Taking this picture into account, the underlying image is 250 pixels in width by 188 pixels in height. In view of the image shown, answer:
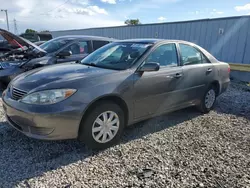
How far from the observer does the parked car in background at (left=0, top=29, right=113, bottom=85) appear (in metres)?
5.62

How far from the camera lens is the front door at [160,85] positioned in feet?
11.3

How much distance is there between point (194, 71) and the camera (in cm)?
427

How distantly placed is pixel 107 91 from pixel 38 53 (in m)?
3.72

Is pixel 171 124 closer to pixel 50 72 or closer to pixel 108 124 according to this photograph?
pixel 108 124

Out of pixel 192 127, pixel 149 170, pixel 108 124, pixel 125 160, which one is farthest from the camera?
pixel 192 127

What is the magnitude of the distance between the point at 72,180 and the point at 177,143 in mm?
1721

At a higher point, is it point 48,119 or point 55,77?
point 55,77

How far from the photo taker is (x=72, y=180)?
2.50 m

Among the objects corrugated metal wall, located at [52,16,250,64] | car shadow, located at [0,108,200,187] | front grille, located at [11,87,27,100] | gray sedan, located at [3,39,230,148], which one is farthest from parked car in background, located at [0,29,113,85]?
corrugated metal wall, located at [52,16,250,64]

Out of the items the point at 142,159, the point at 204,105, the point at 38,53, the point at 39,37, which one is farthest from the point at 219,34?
the point at 39,37

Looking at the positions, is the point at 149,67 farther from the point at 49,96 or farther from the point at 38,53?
the point at 38,53

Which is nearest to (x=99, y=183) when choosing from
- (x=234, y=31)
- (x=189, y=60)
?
(x=189, y=60)

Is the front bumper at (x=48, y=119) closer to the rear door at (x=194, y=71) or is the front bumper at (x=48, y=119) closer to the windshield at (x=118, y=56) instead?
the windshield at (x=118, y=56)

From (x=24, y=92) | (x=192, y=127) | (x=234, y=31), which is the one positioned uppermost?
(x=234, y=31)
